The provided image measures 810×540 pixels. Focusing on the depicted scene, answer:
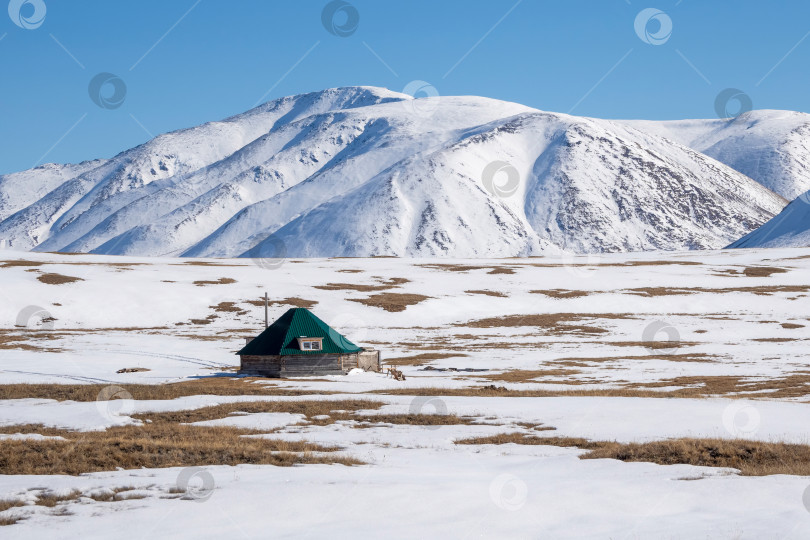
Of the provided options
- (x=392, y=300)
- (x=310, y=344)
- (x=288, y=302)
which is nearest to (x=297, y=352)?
(x=310, y=344)

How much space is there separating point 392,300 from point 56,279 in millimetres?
43826

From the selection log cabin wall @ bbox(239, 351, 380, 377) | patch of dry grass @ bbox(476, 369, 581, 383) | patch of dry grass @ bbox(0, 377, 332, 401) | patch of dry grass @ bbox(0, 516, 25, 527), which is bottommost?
patch of dry grass @ bbox(0, 516, 25, 527)

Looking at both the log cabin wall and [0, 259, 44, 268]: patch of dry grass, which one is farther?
[0, 259, 44, 268]: patch of dry grass

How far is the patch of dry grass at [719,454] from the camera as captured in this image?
66.2 ft

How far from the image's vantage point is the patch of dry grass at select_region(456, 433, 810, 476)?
66.2ft

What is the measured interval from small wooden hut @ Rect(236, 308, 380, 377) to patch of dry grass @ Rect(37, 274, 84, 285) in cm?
5579

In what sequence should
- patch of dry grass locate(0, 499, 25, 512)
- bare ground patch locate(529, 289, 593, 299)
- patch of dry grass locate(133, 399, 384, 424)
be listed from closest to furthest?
patch of dry grass locate(0, 499, 25, 512)
patch of dry grass locate(133, 399, 384, 424)
bare ground patch locate(529, 289, 593, 299)

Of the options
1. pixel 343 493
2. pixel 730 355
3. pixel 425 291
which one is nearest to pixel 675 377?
pixel 730 355

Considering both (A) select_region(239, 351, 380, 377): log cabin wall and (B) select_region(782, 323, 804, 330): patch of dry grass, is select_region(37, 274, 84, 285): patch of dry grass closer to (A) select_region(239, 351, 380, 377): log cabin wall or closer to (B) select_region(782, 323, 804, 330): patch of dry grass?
(A) select_region(239, 351, 380, 377): log cabin wall

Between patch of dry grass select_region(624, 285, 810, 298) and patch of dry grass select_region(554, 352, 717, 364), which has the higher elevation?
patch of dry grass select_region(624, 285, 810, 298)

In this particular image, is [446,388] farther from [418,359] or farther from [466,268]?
[466,268]

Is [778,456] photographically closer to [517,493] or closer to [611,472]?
[611,472]

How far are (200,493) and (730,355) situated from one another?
57189 mm

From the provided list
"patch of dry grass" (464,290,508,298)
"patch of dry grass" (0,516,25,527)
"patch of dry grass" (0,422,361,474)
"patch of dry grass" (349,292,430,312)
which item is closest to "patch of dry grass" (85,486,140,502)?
"patch of dry grass" (0,516,25,527)
